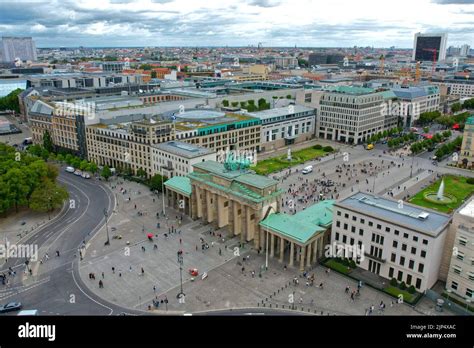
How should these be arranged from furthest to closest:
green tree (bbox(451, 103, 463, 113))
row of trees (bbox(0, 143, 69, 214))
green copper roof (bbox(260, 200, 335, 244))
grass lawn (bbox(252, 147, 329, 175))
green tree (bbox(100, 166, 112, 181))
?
green tree (bbox(451, 103, 463, 113)) < grass lawn (bbox(252, 147, 329, 175)) < green tree (bbox(100, 166, 112, 181)) < row of trees (bbox(0, 143, 69, 214)) < green copper roof (bbox(260, 200, 335, 244))

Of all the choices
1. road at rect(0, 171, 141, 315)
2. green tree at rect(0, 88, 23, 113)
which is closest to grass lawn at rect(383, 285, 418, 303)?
road at rect(0, 171, 141, 315)

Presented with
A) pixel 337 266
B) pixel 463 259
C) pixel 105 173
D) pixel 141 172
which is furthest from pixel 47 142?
pixel 463 259

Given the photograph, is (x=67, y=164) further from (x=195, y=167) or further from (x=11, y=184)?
(x=195, y=167)

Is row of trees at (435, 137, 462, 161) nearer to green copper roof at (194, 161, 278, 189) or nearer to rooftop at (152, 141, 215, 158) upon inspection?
rooftop at (152, 141, 215, 158)

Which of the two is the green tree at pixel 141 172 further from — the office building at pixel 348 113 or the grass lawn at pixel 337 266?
the office building at pixel 348 113

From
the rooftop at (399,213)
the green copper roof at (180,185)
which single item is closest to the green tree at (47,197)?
the green copper roof at (180,185)
